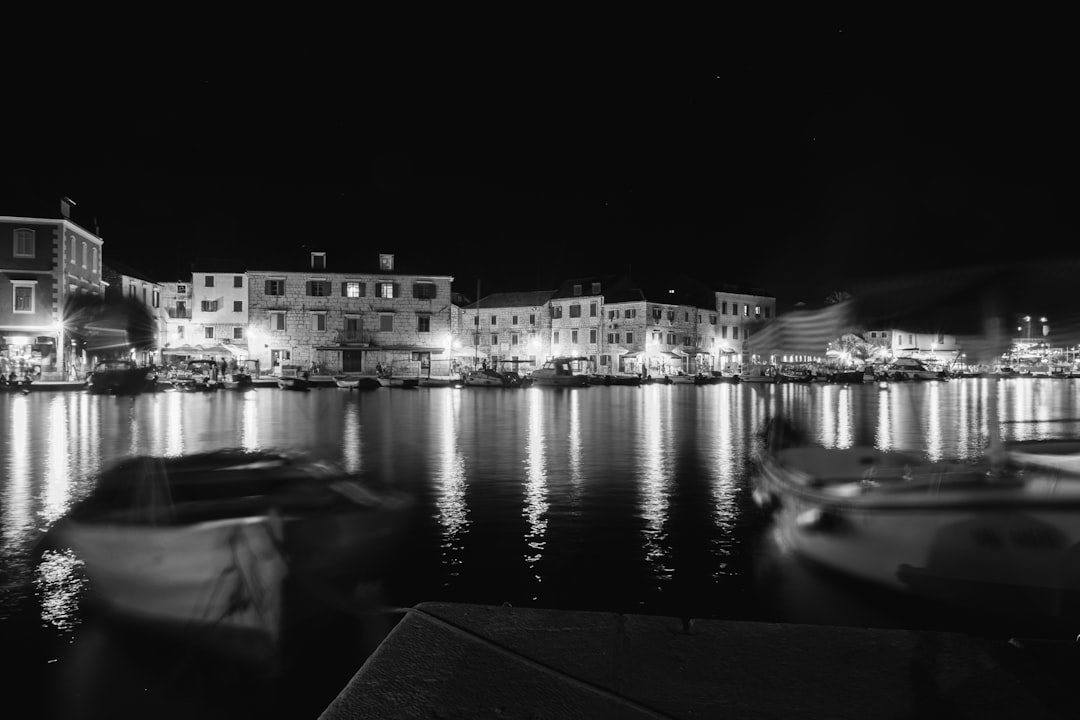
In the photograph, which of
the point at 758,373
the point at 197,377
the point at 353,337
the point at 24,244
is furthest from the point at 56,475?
the point at 758,373

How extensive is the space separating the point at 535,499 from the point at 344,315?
55.5 m

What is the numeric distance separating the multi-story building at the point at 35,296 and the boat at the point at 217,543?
155 feet

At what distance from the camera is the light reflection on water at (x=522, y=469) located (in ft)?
26.6

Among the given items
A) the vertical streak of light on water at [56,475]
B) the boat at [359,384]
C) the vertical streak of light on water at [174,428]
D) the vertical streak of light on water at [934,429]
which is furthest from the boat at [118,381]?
the vertical streak of light on water at [934,429]

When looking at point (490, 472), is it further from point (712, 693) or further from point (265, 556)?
point (712, 693)

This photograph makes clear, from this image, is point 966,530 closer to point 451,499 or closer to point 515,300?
point 451,499

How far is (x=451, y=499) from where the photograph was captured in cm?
1234

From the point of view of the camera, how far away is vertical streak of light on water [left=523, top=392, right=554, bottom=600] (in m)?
9.16

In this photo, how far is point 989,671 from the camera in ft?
11.1

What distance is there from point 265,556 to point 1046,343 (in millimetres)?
8564

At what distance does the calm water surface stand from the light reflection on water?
0.05 metres

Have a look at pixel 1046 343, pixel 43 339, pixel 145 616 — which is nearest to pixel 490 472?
pixel 145 616

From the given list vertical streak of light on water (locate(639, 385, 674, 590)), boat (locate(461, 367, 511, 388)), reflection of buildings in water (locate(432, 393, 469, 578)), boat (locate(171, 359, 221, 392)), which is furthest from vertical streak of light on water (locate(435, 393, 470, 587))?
boat (locate(461, 367, 511, 388))

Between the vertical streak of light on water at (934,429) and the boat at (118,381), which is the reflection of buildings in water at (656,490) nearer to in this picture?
the vertical streak of light on water at (934,429)
